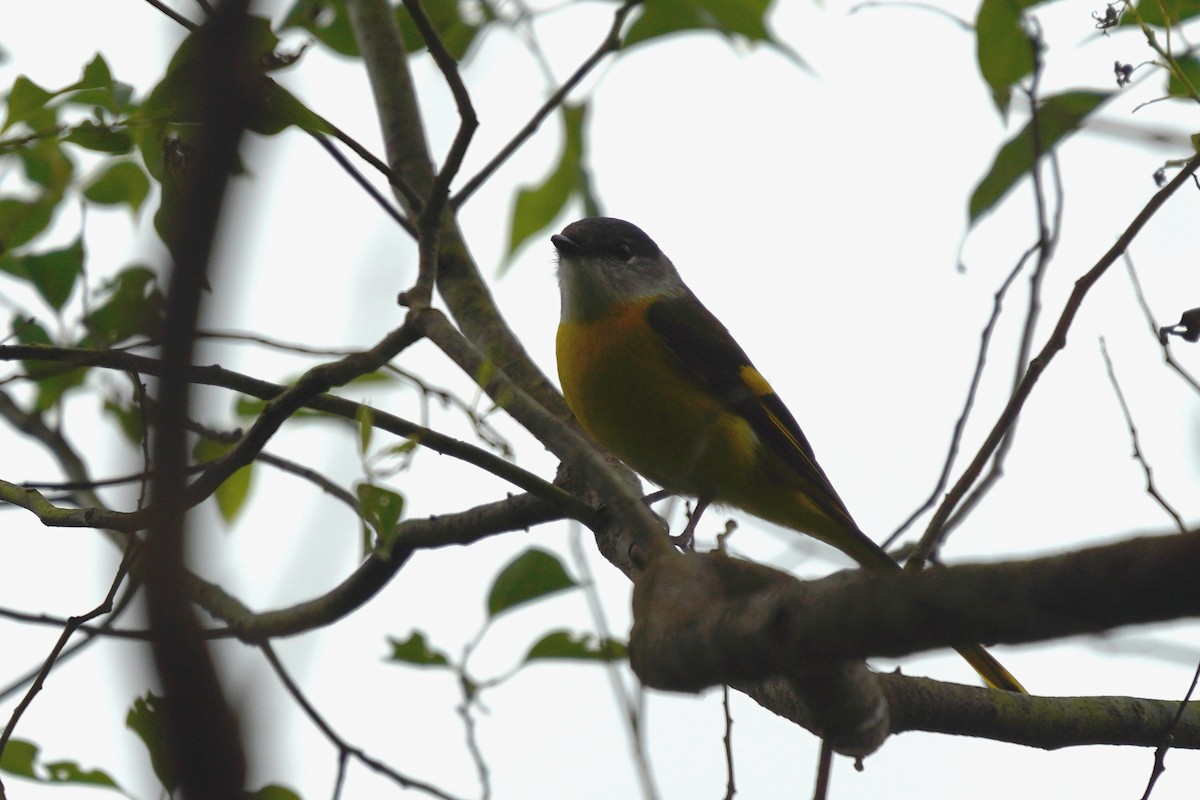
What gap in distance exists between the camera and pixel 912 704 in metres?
2.00

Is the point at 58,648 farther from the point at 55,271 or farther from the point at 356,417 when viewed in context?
the point at 55,271

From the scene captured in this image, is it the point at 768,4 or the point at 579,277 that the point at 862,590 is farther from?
the point at 579,277

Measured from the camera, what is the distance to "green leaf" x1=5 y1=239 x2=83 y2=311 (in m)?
3.50

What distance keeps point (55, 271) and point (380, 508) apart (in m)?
1.87

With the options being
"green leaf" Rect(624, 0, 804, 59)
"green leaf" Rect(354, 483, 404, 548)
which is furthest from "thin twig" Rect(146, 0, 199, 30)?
"green leaf" Rect(624, 0, 804, 59)

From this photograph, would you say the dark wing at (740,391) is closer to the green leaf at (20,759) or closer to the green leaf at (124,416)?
the green leaf at (124,416)

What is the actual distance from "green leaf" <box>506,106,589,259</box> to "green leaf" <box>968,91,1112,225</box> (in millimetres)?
1462

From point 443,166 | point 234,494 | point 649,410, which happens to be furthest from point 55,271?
point 649,410

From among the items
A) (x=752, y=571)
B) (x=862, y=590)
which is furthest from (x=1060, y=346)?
(x=862, y=590)

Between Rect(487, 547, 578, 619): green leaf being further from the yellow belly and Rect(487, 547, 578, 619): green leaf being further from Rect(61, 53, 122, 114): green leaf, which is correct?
Rect(61, 53, 122, 114): green leaf

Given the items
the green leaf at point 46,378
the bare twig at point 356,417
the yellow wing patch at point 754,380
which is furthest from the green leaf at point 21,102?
the yellow wing patch at point 754,380

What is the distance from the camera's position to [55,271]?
11.6ft

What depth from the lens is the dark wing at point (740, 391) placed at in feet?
14.7

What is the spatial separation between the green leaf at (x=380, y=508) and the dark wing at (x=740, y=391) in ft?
7.30
